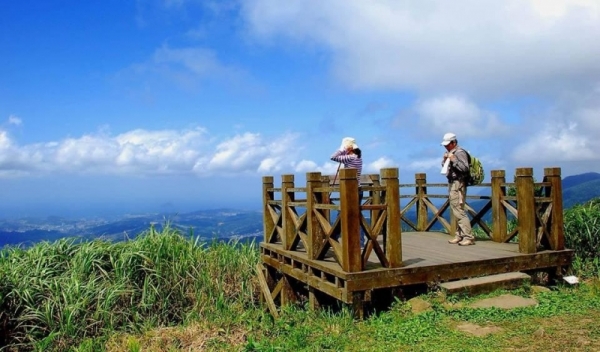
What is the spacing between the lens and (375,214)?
29.7ft

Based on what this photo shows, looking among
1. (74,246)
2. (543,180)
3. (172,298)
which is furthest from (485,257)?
(74,246)

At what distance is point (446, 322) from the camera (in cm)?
568

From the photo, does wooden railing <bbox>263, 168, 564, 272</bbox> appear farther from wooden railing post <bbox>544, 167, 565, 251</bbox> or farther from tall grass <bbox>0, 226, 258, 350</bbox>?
tall grass <bbox>0, 226, 258, 350</bbox>

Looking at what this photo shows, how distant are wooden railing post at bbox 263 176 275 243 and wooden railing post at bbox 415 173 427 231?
3.48 metres

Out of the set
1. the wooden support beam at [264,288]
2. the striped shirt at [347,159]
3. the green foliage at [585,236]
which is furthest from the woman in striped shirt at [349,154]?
the green foliage at [585,236]

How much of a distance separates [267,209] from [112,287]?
3.16 metres

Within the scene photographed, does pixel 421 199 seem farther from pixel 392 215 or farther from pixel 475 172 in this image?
pixel 392 215

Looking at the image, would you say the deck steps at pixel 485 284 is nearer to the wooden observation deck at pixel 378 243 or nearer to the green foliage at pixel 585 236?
the wooden observation deck at pixel 378 243

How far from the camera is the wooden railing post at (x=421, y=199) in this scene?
11070 millimetres

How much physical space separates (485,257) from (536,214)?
1133mm

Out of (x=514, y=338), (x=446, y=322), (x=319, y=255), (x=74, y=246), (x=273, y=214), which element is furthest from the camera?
(x=273, y=214)

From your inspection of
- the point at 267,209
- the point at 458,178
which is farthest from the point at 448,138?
the point at 267,209

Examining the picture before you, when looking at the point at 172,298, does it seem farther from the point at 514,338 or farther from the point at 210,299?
the point at 514,338

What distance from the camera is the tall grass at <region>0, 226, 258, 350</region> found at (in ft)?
22.2
